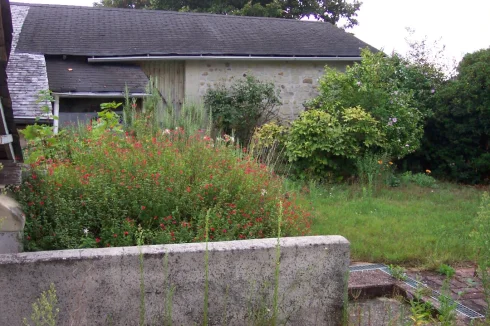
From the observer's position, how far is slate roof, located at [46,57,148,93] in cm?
1271

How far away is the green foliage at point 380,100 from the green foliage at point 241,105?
7.23 feet

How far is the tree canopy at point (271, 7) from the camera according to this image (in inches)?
1007

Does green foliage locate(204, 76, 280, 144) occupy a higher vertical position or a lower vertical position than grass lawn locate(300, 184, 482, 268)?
higher

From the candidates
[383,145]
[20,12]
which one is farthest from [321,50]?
[20,12]

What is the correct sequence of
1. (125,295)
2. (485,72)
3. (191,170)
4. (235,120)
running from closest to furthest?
(125,295) → (191,170) → (485,72) → (235,120)

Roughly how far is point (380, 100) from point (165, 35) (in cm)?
709

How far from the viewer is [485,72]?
1230 cm

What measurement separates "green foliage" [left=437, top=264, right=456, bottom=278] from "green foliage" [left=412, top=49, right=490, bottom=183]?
7914 millimetres

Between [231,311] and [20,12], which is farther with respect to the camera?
[20,12]

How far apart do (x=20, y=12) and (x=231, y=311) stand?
1489cm

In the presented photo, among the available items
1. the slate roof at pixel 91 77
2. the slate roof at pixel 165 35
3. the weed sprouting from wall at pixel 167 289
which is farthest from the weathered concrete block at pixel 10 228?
the slate roof at pixel 165 35

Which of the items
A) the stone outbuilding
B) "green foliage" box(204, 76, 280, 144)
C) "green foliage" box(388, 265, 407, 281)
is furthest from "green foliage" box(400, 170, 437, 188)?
"green foliage" box(388, 265, 407, 281)

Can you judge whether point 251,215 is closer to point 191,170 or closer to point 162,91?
point 191,170

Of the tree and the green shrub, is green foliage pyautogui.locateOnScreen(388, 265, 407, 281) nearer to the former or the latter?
the green shrub
